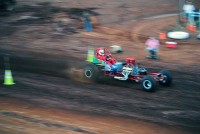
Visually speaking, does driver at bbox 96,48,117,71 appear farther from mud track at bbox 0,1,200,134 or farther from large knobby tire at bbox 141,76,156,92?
large knobby tire at bbox 141,76,156,92

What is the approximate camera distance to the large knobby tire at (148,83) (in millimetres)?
13188

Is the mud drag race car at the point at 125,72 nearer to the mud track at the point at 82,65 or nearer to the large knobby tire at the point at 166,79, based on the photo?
the large knobby tire at the point at 166,79

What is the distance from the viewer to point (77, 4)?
2948cm

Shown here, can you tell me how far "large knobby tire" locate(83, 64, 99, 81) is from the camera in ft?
47.5

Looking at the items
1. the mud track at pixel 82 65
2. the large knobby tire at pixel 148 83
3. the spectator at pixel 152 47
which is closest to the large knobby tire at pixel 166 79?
the mud track at pixel 82 65

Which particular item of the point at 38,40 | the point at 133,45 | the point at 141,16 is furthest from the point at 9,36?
the point at 141,16

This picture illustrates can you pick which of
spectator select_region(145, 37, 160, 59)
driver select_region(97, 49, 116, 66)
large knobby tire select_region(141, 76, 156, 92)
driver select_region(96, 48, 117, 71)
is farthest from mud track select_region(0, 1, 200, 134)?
driver select_region(97, 49, 116, 66)

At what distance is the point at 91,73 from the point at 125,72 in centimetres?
131

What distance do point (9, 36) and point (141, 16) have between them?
30.5 feet

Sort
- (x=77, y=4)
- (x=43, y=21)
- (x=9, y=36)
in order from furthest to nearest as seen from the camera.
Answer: (x=77, y=4)
(x=43, y=21)
(x=9, y=36)

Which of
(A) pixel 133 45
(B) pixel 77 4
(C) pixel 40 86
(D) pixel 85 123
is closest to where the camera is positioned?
(D) pixel 85 123

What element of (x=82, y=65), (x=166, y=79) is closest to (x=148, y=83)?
(x=166, y=79)

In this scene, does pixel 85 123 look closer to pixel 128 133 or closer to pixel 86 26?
pixel 128 133

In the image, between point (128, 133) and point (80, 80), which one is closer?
point (128, 133)
